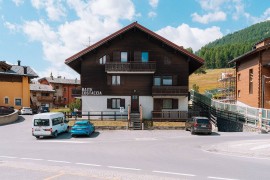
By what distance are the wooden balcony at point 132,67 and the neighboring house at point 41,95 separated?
148 ft

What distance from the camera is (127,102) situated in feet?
120

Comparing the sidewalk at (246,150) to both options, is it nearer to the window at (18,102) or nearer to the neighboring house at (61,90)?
the window at (18,102)

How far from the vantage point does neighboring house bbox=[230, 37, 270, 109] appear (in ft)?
121

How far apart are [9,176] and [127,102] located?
2515 cm

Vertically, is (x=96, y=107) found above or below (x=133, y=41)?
below

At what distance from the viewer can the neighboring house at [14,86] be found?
5297 centimetres

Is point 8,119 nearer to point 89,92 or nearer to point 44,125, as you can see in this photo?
point 89,92

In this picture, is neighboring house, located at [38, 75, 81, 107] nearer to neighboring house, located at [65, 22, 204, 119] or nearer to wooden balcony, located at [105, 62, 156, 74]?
neighboring house, located at [65, 22, 204, 119]

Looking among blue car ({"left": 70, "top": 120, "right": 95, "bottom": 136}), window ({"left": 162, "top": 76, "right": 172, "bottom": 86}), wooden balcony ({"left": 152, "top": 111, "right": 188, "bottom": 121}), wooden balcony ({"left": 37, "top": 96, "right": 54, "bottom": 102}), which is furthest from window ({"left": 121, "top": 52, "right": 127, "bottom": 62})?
wooden balcony ({"left": 37, "top": 96, "right": 54, "bottom": 102})

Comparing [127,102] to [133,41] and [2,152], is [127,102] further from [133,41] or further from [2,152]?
[2,152]

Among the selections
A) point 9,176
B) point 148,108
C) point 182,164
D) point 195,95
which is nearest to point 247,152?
point 182,164

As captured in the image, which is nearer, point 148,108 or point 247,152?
point 247,152

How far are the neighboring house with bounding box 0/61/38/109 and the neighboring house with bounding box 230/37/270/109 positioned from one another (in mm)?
38720

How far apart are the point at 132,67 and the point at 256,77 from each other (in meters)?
17.0
